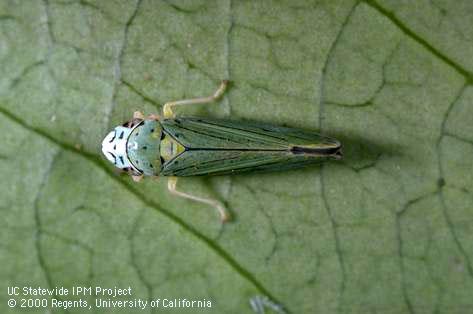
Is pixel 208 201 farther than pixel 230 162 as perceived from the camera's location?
Yes

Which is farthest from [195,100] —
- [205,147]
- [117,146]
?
[117,146]

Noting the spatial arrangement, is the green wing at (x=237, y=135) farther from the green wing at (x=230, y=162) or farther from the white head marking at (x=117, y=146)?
the white head marking at (x=117, y=146)

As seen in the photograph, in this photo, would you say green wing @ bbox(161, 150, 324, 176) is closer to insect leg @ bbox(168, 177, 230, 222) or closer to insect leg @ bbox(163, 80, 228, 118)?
insect leg @ bbox(168, 177, 230, 222)

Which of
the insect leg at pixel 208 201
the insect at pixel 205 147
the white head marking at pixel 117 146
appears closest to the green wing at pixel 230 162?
the insect at pixel 205 147

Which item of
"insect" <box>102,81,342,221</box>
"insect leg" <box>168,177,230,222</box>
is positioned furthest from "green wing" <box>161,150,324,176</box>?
"insect leg" <box>168,177,230,222</box>

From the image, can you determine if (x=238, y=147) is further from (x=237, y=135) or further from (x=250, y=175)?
(x=250, y=175)

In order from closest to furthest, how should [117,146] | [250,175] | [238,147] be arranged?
[238,147] → [117,146] → [250,175]
